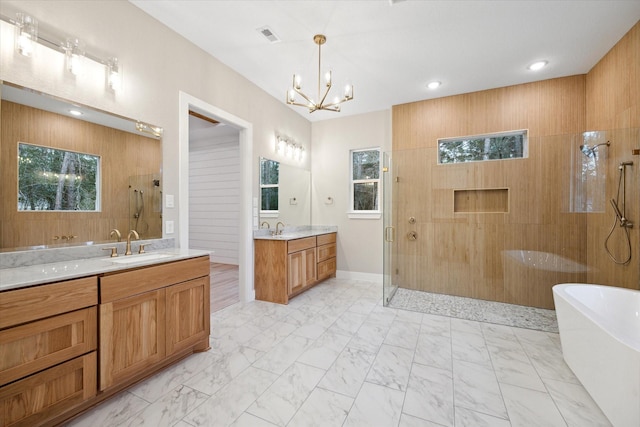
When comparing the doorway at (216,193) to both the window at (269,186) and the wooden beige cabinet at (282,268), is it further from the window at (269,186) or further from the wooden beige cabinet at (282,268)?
the wooden beige cabinet at (282,268)

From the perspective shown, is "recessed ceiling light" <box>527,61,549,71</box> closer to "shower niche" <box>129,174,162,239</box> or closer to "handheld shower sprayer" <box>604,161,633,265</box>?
"handheld shower sprayer" <box>604,161,633,265</box>

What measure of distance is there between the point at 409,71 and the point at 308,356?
3.43 m

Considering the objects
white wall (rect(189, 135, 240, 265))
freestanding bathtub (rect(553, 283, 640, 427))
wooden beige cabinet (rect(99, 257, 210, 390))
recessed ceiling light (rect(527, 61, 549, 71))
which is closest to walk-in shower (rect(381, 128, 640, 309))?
freestanding bathtub (rect(553, 283, 640, 427))

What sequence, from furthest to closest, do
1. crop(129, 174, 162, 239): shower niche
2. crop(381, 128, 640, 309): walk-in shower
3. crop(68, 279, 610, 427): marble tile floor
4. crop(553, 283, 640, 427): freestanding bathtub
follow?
crop(381, 128, 640, 309): walk-in shower, crop(129, 174, 162, 239): shower niche, crop(68, 279, 610, 427): marble tile floor, crop(553, 283, 640, 427): freestanding bathtub

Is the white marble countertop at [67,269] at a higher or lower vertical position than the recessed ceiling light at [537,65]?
lower

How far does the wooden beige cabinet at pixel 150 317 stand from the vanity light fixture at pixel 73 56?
152 cm

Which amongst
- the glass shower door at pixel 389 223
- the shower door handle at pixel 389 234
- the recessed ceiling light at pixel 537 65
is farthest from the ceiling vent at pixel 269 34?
the recessed ceiling light at pixel 537 65

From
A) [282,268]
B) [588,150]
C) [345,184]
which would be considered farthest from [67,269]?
[588,150]

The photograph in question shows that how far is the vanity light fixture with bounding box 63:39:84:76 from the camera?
1.87 meters

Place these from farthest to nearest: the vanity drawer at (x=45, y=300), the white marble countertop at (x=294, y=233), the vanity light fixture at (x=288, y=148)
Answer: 1. the vanity light fixture at (x=288, y=148)
2. the white marble countertop at (x=294, y=233)
3. the vanity drawer at (x=45, y=300)

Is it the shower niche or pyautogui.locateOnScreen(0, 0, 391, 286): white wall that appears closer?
pyautogui.locateOnScreen(0, 0, 391, 286): white wall

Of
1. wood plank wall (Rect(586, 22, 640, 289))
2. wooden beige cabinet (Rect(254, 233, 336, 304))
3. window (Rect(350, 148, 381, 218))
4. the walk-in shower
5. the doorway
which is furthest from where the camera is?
the doorway

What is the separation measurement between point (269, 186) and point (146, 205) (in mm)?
1774

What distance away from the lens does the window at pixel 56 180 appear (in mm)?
1700
